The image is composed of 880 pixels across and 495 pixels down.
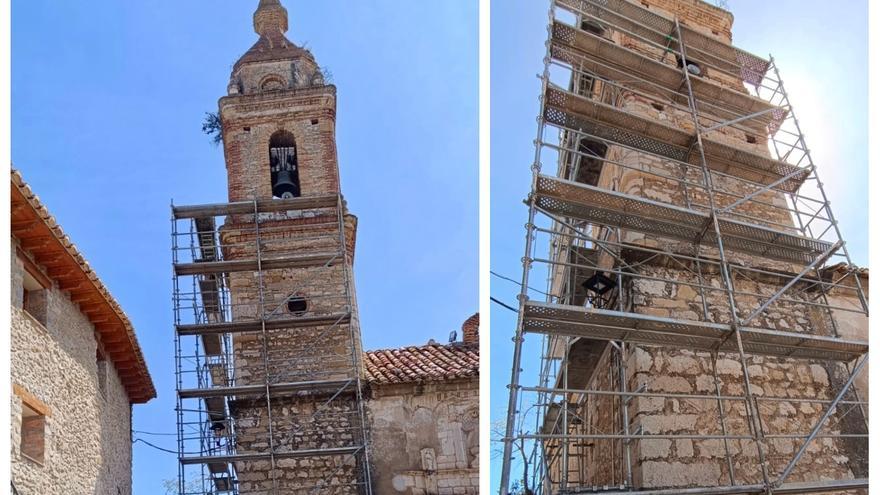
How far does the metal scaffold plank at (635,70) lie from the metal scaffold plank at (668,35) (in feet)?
1.81

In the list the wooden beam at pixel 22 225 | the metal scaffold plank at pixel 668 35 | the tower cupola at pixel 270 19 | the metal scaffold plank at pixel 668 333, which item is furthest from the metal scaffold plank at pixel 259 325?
the tower cupola at pixel 270 19

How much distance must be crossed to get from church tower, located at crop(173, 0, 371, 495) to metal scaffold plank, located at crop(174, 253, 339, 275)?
17 millimetres

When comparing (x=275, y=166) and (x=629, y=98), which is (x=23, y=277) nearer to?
(x=275, y=166)

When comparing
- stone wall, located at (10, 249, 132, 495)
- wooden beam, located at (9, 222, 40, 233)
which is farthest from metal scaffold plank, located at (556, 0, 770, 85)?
stone wall, located at (10, 249, 132, 495)

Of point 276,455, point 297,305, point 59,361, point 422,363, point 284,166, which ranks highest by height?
point 284,166

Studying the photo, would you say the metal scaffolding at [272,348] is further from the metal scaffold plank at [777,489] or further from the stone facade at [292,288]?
the metal scaffold plank at [777,489]

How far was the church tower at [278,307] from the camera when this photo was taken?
10961 mm

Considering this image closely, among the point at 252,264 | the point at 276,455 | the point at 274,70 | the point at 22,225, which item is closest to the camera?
the point at 22,225

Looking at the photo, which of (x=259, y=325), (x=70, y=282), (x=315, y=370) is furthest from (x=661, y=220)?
(x=70, y=282)

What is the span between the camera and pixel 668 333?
7.20 meters

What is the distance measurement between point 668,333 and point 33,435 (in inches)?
246

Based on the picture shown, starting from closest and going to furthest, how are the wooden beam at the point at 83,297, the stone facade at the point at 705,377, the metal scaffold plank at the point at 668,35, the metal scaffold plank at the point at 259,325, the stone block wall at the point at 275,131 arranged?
1. the stone facade at the point at 705,377
2. the wooden beam at the point at 83,297
3. the metal scaffold plank at the point at 668,35
4. the metal scaffold plank at the point at 259,325
5. the stone block wall at the point at 275,131

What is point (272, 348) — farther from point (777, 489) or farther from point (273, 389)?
point (777, 489)

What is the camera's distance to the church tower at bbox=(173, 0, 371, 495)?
432 inches
